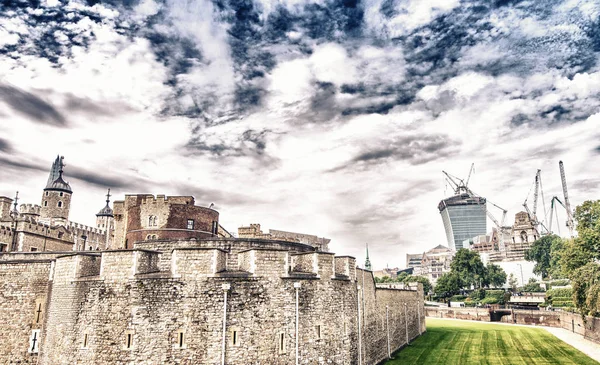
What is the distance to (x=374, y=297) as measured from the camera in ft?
103

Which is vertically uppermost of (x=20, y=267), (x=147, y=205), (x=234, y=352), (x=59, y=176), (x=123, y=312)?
(x=59, y=176)

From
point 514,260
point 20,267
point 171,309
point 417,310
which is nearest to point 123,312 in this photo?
point 171,309

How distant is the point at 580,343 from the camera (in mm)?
39812

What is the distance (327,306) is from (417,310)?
31.0m

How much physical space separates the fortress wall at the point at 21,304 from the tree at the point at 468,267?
9393 centimetres

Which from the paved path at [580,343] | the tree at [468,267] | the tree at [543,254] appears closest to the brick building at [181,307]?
the paved path at [580,343]

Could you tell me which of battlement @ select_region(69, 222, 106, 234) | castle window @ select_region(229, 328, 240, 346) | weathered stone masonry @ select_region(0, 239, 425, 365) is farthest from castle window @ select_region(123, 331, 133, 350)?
battlement @ select_region(69, 222, 106, 234)

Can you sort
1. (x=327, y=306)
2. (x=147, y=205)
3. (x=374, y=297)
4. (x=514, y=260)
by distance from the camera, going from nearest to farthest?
1. (x=327, y=306)
2. (x=374, y=297)
3. (x=147, y=205)
4. (x=514, y=260)

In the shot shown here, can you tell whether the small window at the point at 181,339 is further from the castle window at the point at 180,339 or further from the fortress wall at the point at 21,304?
the fortress wall at the point at 21,304

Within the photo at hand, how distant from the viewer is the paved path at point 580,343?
34.6 m

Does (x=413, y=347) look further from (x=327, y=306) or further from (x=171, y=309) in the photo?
(x=171, y=309)

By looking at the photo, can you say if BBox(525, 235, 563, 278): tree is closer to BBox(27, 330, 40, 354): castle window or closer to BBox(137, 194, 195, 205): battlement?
BBox(137, 194, 195, 205): battlement

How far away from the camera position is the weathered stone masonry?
18812 mm

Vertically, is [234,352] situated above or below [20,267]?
below
